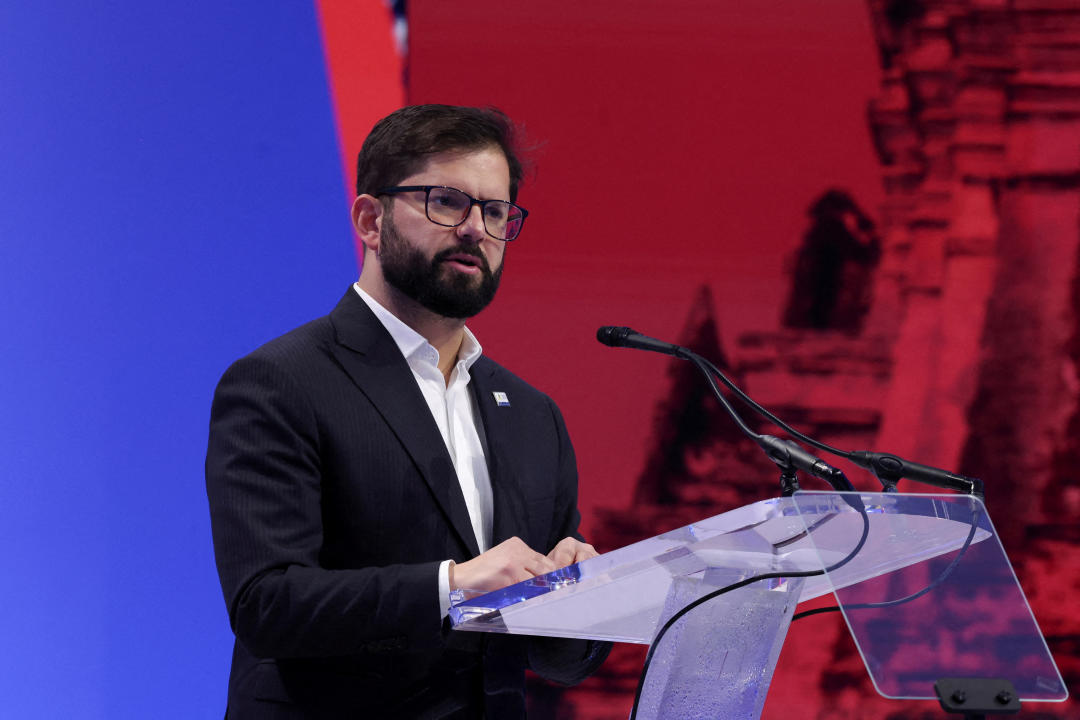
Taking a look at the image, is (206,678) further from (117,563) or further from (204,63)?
(204,63)

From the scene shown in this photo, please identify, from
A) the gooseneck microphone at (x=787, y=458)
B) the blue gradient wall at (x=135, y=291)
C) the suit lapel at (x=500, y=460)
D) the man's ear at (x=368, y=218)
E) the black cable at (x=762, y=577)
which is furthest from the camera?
the blue gradient wall at (x=135, y=291)

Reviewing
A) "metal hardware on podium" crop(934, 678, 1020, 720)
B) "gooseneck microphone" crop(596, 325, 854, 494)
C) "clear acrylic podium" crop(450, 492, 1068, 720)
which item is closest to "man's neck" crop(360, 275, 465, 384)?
"gooseneck microphone" crop(596, 325, 854, 494)

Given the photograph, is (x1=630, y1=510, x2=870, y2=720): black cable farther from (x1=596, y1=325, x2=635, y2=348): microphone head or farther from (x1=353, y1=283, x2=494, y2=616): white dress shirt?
(x1=353, y1=283, x2=494, y2=616): white dress shirt

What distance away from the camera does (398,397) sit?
180 centimetres

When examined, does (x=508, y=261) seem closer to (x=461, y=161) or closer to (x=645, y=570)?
(x=461, y=161)

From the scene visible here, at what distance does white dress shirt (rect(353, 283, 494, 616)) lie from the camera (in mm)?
1879

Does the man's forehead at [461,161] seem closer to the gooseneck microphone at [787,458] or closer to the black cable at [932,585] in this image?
the gooseneck microphone at [787,458]

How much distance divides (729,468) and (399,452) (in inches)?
65.4

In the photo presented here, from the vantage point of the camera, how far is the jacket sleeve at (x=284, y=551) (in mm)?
1446

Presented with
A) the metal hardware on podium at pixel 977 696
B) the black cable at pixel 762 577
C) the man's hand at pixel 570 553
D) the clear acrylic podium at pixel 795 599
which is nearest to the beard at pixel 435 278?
the man's hand at pixel 570 553

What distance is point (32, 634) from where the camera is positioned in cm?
275

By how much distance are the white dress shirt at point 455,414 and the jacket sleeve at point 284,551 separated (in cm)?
29

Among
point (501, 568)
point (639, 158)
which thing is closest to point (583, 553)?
point (501, 568)

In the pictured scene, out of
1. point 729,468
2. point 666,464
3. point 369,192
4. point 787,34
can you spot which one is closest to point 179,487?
point 369,192
